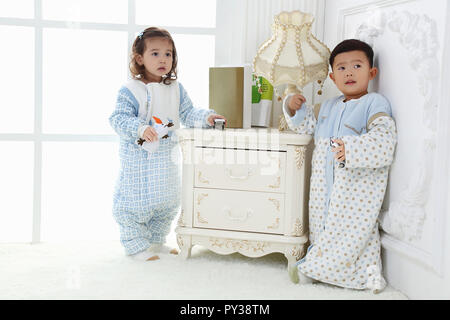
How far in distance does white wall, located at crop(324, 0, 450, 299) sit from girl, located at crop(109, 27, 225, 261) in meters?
0.69

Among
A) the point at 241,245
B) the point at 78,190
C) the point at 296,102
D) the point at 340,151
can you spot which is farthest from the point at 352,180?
the point at 78,190

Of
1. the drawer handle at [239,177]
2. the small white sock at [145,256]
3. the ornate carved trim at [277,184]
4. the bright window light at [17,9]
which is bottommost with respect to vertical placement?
the small white sock at [145,256]

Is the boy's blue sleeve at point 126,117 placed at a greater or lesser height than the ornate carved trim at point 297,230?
greater

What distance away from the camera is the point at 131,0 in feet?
7.02

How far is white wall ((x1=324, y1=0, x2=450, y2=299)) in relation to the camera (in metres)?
1.37

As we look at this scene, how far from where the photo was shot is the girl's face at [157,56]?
6.20 ft

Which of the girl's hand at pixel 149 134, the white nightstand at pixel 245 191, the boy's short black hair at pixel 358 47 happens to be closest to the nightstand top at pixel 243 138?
the white nightstand at pixel 245 191

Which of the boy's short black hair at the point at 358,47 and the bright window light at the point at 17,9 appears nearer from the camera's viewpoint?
the boy's short black hair at the point at 358,47

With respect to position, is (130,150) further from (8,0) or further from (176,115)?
(8,0)

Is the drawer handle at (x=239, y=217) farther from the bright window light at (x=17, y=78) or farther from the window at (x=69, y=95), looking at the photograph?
the bright window light at (x=17, y=78)

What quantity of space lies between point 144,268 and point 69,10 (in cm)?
118

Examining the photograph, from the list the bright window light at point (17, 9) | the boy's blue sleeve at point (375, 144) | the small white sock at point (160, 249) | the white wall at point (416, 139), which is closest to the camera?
the white wall at point (416, 139)

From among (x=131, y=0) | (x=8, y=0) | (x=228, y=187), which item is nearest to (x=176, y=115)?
(x=228, y=187)

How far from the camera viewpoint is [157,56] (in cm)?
189
